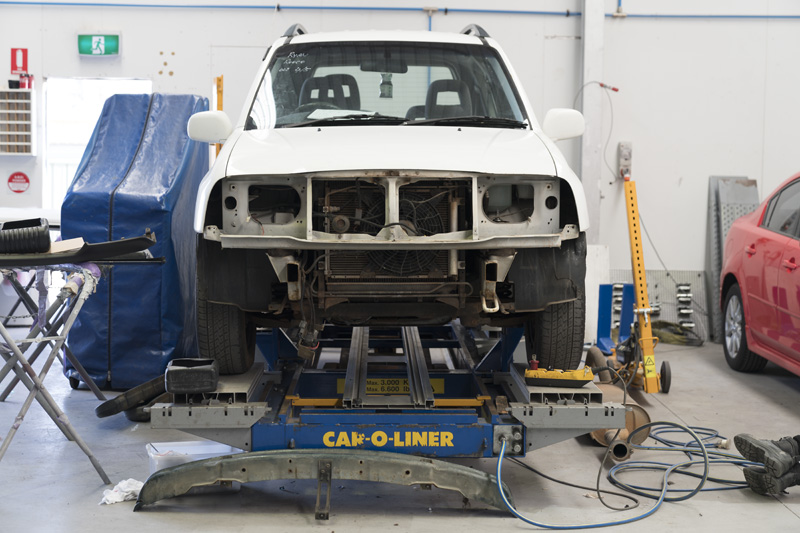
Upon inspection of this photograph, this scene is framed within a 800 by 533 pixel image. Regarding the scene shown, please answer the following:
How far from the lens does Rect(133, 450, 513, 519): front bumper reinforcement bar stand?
3426 millimetres

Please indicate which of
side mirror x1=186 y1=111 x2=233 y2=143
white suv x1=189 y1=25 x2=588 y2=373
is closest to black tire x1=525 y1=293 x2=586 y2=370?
white suv x1=189 y1=25 x2=588 y2=373

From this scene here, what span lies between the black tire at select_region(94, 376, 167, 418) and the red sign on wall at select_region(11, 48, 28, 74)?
539 cm

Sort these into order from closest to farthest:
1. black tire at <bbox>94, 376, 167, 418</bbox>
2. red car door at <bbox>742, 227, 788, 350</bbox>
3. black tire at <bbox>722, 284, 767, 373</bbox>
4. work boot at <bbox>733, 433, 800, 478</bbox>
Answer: work boot at <bbox>733, 433, 800, 478</bbox> < black tire at <bbox>94, 376, 167, 418</bbox> < red car door at <bbox>742, 227, 788, 350</bbox> < black tire at <bbox>722, 284, 767, 373</bbox>

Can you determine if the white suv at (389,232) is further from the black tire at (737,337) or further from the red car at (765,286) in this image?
the black tire at (737,337)

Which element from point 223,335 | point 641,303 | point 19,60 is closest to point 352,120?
point 223,335

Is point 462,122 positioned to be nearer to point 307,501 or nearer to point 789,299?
point 307,501

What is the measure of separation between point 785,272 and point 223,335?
387 centimetres

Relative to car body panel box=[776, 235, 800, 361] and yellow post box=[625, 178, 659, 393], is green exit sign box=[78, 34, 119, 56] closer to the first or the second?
yellow post box=[625, 178, 659, 393]

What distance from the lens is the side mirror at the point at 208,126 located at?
164 inches

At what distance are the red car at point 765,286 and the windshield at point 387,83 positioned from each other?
97.6 inches

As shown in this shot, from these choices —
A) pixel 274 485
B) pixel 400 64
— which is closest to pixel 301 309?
pixel 274 485

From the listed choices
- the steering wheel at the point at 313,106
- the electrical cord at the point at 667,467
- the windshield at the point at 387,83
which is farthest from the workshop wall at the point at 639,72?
the steering wheel at the point at 313,106

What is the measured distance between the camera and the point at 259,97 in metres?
4.45

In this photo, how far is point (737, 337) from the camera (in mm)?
6734
